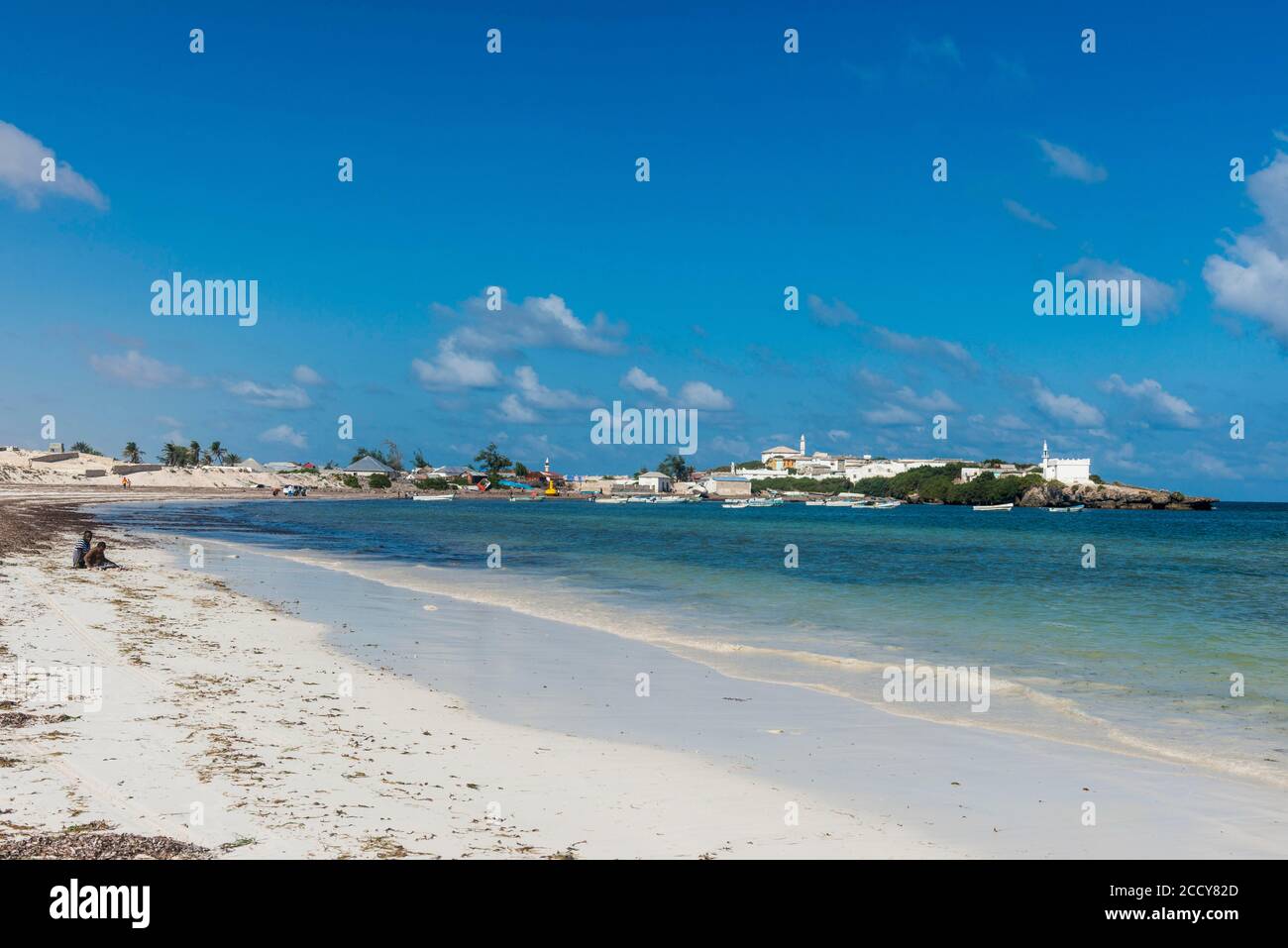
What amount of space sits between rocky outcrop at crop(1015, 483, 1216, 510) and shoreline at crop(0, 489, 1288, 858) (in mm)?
183307

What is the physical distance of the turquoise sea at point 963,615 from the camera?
39.8 ft

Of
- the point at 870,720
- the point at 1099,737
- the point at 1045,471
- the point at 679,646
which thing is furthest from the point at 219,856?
the point at 1045,471

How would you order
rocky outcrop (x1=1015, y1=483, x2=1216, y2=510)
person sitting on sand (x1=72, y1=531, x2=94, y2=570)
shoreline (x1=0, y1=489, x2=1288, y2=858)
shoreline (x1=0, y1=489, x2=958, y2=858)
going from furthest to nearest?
rocky outcrop (x1=1015, y1=483, x2=1216, y2=510)
person sitting on sand (x1=72, y1=531, x2=94, y2=570)
shoreline (x1=0, y1=489, x2=1288, y2=858)
shoreline (x1=0, y1=489, x2=958, y2=858)

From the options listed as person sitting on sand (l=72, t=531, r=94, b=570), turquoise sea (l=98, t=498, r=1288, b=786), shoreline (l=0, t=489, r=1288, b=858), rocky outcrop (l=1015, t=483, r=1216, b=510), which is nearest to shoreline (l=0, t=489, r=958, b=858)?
shoreline (l=0, t=489, r=1288, b=858)

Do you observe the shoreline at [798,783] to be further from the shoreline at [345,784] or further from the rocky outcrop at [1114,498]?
the rocky outcrop at [1114,498]

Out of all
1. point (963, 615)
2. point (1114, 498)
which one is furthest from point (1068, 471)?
point (963, 615)

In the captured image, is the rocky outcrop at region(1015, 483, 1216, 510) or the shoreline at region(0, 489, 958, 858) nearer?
the shoreline at region(0, 489, 958, 858)

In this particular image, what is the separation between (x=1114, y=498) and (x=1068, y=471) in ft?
53.2

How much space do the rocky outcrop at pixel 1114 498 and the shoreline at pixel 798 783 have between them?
183 metres

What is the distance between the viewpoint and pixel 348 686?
38.3 ft

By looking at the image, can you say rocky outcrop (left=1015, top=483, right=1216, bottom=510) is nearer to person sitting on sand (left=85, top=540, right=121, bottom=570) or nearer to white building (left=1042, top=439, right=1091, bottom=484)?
white building (left=1042, top=439, right=1091, bottom=484)

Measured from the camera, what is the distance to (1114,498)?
17088 centimetres

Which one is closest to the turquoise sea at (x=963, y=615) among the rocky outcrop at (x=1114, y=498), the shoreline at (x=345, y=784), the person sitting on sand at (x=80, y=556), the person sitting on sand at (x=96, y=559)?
the shoreline at (x=345, y=784)

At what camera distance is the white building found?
18238 cm
